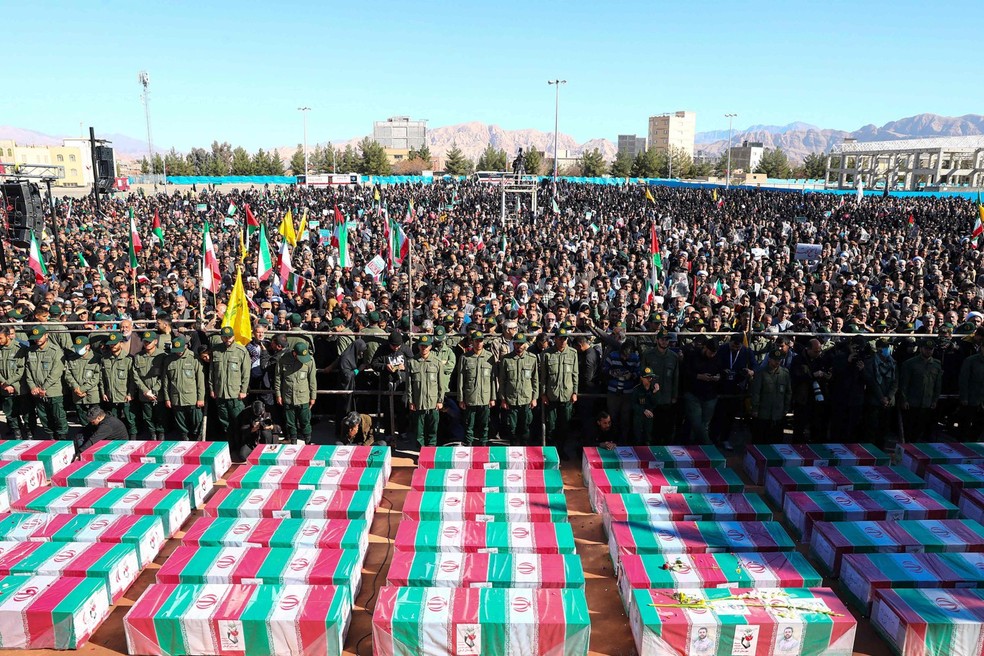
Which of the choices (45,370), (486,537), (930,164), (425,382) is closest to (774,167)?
(930,164)

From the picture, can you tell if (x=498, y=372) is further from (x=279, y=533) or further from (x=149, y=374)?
(x=149, y=374)

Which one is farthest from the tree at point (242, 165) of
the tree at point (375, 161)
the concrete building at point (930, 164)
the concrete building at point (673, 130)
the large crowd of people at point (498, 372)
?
the concrete building at point (673, 130)

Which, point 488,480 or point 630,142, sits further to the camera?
point 630,142

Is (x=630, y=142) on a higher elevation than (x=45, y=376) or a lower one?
higher

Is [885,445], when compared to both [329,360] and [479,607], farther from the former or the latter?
[329,360]

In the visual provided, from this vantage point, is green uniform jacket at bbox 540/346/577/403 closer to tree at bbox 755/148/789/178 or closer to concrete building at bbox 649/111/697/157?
tree at bbox 755/148/789/178

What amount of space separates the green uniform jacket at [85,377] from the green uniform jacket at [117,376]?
0.08 metres

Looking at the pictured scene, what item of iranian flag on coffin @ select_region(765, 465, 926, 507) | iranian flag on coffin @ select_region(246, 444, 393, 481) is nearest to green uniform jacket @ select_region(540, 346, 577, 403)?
iranian flag on coffin @ select_region(246, 444, 393, 481)

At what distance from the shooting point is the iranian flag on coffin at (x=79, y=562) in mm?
5160

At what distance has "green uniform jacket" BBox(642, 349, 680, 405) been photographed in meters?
8.04

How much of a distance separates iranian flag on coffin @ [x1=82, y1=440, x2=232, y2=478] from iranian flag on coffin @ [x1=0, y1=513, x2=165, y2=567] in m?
1.21

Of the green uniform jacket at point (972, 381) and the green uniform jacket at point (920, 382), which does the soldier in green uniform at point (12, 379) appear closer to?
the green uniform jacket at point (920, 382)

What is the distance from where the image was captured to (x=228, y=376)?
8.11 m

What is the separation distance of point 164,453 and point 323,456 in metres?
1.73
